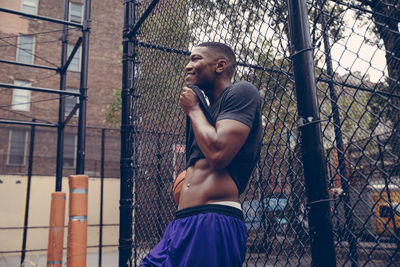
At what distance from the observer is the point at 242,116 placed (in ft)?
4.81

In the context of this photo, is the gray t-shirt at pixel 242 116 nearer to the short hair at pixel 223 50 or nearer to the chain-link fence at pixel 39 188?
the short hair at pixel 223 50

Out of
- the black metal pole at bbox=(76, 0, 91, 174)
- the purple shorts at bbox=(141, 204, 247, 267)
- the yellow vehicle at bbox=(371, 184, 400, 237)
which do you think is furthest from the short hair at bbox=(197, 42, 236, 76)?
the black metal pole at bbox=(76, 0, 91, 174)

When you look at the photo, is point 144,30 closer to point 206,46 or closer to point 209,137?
point 206,46

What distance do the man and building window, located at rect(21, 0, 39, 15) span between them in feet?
61.3

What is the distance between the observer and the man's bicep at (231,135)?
141 centimetres

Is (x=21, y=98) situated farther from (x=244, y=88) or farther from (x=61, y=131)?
A: (x=244, y=88)

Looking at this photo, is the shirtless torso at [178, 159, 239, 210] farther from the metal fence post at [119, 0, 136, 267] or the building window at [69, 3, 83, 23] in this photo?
the building window at [69, 3, 83, 23]

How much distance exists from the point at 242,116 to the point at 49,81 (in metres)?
18.1

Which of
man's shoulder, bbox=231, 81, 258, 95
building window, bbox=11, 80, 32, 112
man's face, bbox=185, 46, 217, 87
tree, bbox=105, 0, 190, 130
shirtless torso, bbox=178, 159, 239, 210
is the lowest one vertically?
shirtless torso, bbox=178, 159, 239, 210

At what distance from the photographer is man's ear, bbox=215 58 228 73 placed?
5.67 ft

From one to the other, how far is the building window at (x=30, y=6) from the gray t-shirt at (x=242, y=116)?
61.5ft

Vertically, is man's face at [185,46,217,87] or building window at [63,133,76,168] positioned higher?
building window at [63,133,76,168]

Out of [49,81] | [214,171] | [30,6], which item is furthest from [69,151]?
[214,171]

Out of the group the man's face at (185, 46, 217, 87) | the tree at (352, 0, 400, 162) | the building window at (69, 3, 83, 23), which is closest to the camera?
the man's face at (185, 46, 217, 87)
